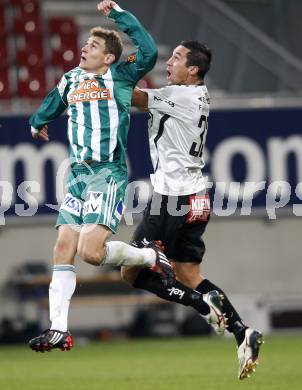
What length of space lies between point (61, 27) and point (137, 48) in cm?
941

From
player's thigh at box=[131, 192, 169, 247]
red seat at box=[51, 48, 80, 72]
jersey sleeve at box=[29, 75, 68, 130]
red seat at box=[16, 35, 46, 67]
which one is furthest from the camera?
red seat at box=[51, 48, 80, 72]

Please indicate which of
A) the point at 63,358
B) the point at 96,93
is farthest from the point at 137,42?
the point at 63,358

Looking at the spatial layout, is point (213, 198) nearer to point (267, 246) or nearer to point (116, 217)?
point (267, 246)

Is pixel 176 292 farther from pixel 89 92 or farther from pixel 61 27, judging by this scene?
pixel 61 27

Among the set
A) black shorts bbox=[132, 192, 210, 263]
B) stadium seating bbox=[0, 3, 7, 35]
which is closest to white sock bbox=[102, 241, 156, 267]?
black shorts bbox=[132, 192, 210, 263]

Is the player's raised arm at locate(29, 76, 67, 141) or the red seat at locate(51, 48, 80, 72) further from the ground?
the player's raised arm at locate(29, 76, 67, 141)

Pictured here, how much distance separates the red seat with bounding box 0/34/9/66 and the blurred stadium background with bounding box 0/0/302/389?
2 cm

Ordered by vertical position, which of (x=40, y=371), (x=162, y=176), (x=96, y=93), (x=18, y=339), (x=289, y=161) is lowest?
(x=18, y=339)

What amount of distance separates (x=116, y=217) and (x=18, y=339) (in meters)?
7.04

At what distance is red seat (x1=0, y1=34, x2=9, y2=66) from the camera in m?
16.5

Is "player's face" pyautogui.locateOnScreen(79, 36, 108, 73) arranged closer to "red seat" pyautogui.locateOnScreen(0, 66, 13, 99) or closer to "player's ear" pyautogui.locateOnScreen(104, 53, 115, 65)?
"player's ear" pyautogui.locateOnScreen(104, 53, 115, 65)

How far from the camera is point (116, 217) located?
8.09 meters

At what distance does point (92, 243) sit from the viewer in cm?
781

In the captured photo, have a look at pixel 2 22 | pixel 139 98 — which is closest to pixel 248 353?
pixel 139 98
